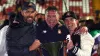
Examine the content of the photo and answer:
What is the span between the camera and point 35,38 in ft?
12.1

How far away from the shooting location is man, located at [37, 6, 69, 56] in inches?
149

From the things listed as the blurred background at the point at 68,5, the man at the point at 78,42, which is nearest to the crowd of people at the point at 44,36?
the man at the point at 78,42

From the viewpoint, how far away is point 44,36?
384 cm

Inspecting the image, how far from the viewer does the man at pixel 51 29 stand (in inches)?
149

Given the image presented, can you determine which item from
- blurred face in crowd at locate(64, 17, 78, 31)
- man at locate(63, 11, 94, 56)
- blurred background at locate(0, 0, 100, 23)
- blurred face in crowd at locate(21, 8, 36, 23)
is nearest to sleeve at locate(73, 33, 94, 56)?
man at locate(63, 11, 94, 56)

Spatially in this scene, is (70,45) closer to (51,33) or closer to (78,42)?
(78,42)

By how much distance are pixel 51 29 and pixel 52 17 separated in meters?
0.18

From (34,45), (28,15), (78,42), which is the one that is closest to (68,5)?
(78,42)

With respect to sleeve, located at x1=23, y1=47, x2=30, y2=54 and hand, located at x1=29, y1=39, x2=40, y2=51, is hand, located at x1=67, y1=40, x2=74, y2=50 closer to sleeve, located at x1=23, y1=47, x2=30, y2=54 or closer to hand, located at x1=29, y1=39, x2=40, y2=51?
hand, located at x1=29, y1=39, x2=40, y2=51

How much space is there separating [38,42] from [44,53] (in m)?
0.21

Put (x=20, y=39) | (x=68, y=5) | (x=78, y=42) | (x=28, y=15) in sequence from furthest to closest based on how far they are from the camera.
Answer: (x=68, y=5) → (x=78, y=42) → (x=28, y=15) → (x=20, y=39)

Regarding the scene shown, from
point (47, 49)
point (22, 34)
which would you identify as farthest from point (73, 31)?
point (22, 34)

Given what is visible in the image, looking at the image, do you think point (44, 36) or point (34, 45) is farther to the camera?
point (44, 36)

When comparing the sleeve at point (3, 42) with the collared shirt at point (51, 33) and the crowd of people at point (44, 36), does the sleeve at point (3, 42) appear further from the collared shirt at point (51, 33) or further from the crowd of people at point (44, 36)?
the collared shirt at point (51, 33)
